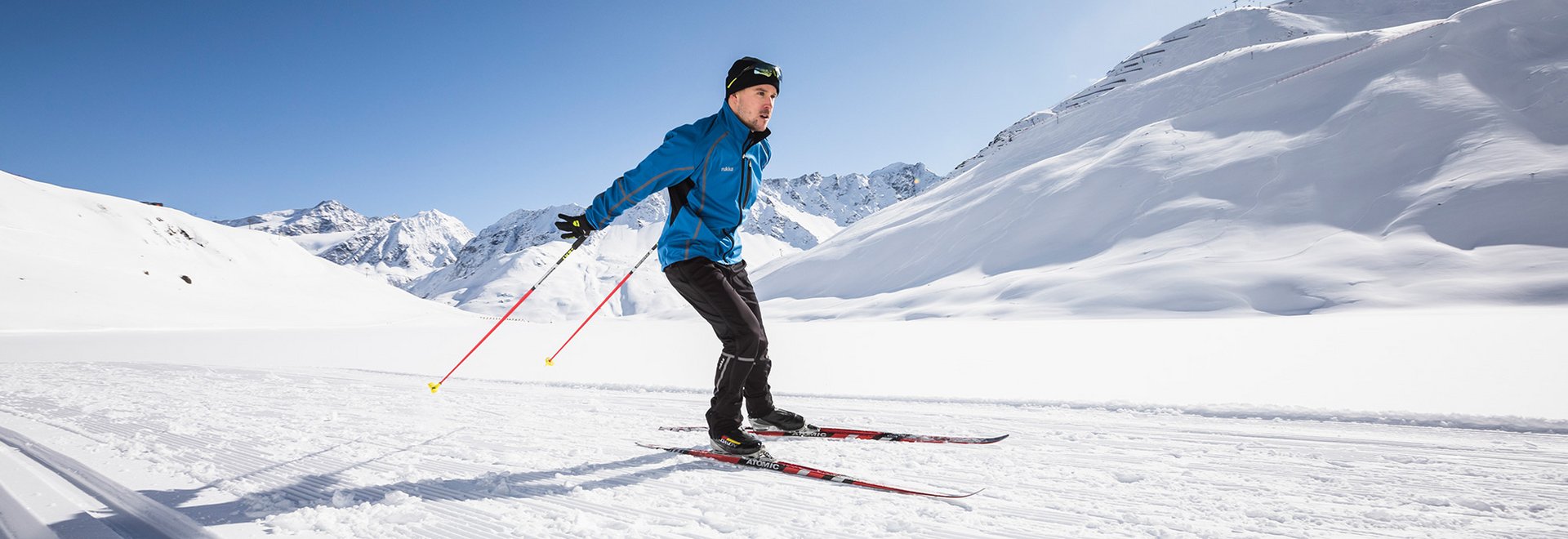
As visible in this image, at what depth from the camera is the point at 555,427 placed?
4.31 meters

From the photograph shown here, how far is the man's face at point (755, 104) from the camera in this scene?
11.5ft

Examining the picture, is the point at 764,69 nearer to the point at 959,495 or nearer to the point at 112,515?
the point at 959,495

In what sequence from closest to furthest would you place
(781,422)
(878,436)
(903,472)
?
(903,472)
(878,436)
(781,422)

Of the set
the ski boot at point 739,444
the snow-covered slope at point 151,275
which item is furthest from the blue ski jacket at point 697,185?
the snow-covered slope at point 151,275

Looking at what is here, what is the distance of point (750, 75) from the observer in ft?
11.5

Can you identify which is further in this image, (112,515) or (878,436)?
(878,436)

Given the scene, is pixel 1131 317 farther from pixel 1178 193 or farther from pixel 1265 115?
pixel 1265 115

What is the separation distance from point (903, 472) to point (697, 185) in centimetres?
191

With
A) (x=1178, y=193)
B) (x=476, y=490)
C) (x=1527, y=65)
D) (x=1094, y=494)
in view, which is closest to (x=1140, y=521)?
(x=1094, y=494)

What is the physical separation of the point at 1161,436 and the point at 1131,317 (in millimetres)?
19995

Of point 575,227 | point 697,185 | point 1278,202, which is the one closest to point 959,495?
point 697,185

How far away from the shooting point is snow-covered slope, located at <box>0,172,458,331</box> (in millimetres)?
28500

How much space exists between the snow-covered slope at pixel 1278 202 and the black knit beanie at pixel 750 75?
2209 centimetres

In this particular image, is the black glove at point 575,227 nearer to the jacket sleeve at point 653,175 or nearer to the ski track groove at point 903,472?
the jacket sleeve at point 653,175
